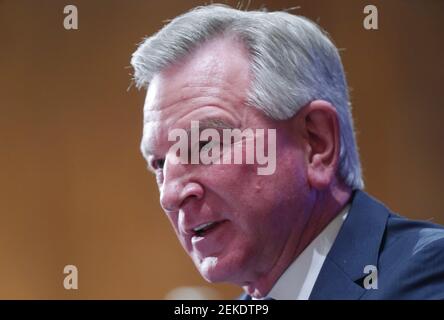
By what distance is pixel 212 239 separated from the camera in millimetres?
1290

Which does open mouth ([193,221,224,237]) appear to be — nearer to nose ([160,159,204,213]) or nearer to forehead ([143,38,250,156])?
nose ([160,159,204,213])

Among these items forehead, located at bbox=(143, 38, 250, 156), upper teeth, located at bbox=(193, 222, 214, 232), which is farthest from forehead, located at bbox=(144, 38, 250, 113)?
upper teeth, located at bbox=(193, 222, 214, 232)

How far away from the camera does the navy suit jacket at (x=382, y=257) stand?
1183 mm

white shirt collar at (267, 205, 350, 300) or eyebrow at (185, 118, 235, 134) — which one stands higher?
eyebrow at (185, 118, 235, 134)

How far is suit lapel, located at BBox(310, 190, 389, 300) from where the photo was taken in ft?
4.14

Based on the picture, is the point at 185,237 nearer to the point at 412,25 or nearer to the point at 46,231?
the point at 46,231

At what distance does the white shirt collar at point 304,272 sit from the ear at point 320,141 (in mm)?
112

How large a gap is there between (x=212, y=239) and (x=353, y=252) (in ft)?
0.88

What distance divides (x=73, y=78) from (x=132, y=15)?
0.22 metres

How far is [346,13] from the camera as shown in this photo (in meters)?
1.60

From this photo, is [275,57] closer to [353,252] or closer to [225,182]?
[225,182]

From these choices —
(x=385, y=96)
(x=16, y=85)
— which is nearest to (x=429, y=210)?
(x=385, y=96)
